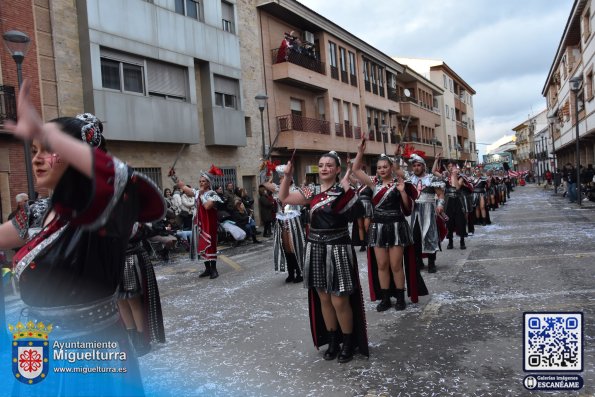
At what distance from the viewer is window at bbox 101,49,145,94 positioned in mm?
14789

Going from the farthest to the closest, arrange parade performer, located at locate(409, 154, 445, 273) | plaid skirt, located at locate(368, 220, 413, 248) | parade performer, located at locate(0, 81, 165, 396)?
parade performer, located at locate(409, 154, 445, 273) < plaid skirt, located at locate(368, 220, 413, 248) < parade performer, located at locate(0, 81, 165, 396)

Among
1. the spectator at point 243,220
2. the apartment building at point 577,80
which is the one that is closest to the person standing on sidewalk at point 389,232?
the spectator at point 243,220

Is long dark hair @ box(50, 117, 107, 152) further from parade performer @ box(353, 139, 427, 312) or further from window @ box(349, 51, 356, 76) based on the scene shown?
window @ box(349, 51, 356, 76)

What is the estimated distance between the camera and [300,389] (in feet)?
12.4

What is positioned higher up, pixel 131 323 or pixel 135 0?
pixel 135 0

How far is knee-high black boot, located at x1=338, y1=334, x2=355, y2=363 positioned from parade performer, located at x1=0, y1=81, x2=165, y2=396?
8.12 feet

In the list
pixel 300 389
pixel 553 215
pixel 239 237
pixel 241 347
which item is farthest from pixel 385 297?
pixel 553 215

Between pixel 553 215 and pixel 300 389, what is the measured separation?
16.1m

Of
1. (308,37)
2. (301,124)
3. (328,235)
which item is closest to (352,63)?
(308,37)

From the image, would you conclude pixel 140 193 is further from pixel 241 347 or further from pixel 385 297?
pixel 385 297

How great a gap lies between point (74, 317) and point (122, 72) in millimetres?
14619

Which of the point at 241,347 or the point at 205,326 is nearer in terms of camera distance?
the point at 241,347

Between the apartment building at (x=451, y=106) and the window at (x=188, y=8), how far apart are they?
3767 cm

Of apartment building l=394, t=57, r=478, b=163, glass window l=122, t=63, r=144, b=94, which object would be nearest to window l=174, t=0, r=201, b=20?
glass window l=122, t=63, r=144, b=94
